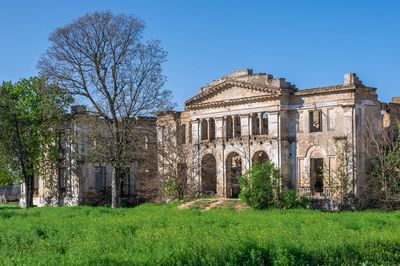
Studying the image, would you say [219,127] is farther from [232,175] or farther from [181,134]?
[181,134]

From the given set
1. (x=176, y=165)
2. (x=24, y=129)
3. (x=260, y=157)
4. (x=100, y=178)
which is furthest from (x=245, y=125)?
(x=24, y=129)

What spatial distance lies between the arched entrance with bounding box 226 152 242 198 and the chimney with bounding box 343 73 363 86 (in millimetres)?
9847

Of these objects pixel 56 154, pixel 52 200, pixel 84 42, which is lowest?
pixel 52 200

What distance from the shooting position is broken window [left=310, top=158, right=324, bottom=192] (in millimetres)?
40656

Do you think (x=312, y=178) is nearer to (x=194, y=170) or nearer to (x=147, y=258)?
(x=194, y=170)

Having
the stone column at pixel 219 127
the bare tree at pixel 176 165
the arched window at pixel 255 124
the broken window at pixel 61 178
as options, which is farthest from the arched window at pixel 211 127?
the broken window at pixel 61 178

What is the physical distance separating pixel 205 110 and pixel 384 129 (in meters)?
13.0

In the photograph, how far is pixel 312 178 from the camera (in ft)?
134

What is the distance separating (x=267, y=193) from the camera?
39219mm

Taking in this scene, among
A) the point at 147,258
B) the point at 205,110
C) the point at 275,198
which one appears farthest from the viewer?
the point at 205,110

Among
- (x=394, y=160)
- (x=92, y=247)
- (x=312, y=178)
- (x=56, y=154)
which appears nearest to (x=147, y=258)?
(x=92, y=247)

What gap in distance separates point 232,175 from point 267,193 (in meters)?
6.79

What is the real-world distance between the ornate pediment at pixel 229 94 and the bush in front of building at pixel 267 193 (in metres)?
4.88

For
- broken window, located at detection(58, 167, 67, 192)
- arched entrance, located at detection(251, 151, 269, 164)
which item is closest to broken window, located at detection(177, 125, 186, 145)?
arched entrance, located at detection(251, 151, 269, 164)
